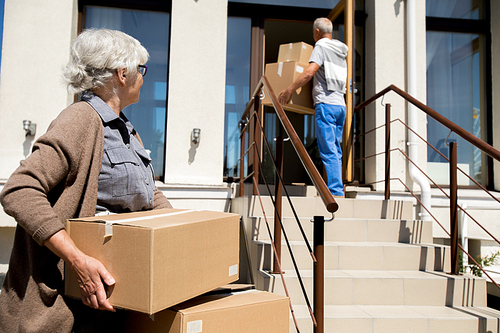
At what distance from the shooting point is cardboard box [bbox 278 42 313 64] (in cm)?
380

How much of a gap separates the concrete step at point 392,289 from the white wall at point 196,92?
173 centimetres

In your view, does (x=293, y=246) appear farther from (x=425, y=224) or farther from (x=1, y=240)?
(x=1, y=240)

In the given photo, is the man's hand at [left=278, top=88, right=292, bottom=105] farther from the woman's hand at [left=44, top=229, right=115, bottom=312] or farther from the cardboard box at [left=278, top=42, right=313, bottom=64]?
the woman's hand at [left=44, top=229, right=115, bottom=312]

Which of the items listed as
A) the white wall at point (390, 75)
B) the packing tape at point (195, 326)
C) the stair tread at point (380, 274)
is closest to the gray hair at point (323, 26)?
the white wall at point (390, 75)

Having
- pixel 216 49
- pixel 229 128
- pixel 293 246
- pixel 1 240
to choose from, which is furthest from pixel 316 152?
pixel 1 240

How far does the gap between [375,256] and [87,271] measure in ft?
7.26

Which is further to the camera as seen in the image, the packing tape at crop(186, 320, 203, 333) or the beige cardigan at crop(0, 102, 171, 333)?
the packing tape at crop(186, 320, 203, 333)

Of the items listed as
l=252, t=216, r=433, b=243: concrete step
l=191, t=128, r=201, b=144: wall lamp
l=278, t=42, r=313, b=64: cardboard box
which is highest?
l=278, t=42, r=313, b=64: cardboard box

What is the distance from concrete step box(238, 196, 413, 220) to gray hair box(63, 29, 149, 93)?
194 centimetres

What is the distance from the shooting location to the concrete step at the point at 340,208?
307cm

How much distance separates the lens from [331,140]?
3324mm

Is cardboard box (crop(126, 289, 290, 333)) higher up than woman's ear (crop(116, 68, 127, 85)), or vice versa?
woman's ear (crop(116, 68, 127, 85))

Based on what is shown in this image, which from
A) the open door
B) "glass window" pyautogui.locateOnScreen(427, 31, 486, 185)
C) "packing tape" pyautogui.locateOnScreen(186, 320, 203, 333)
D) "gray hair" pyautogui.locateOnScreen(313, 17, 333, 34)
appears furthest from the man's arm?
"packing tape" pyautogui.locateOnScreen(186, 320, 203, 333)

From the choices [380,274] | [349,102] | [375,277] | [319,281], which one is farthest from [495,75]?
[319,281]
